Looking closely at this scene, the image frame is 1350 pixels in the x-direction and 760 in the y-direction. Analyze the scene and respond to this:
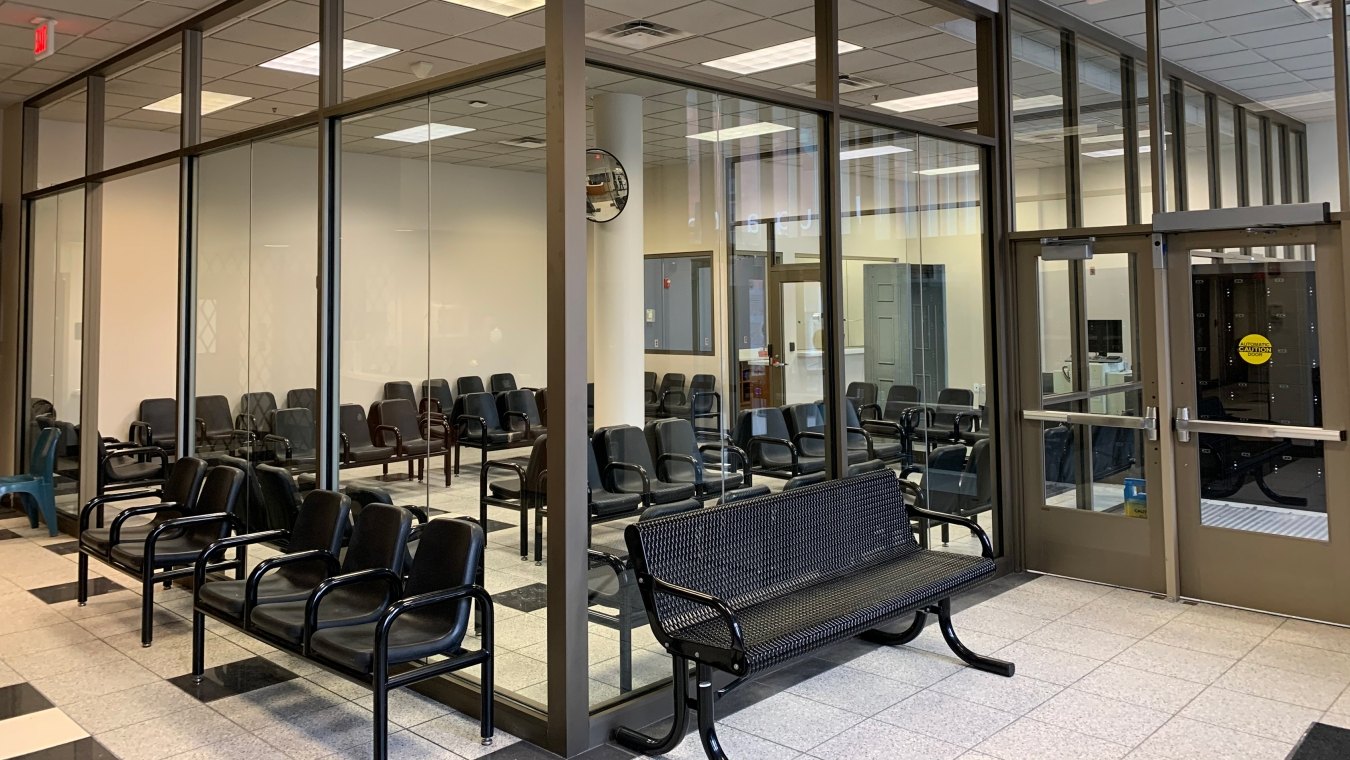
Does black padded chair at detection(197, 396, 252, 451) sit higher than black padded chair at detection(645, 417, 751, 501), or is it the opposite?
black padded chair at detection(197, 396, 252, 451)

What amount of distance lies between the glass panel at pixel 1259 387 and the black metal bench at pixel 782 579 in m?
1.63

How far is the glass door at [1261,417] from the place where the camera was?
14.5 ft

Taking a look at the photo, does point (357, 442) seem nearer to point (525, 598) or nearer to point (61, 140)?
point (525, 598)

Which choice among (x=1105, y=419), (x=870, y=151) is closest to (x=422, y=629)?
(x=870, y=151)

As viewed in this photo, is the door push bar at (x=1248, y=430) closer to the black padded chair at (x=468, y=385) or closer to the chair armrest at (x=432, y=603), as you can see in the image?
the black padded chair at (x=468, y=385)

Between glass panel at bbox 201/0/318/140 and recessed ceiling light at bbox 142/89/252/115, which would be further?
recessed ceiling light at bbox 142/89/252/115

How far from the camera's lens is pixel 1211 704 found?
11.5ft

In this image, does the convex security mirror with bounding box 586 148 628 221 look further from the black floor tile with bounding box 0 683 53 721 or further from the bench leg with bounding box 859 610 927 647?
the black floor tile with bounding box 0 683 53 721

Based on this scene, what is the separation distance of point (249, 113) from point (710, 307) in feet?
10.5

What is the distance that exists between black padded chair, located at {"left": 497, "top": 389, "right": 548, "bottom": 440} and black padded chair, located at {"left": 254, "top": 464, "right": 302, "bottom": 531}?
1512 mm

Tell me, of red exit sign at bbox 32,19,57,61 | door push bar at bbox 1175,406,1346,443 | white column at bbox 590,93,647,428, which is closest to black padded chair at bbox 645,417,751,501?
white column at bbox 590,93,647,428

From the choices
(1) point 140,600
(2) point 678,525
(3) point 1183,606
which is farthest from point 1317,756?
(1) point 140,600

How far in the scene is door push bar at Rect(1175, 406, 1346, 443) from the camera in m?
4.41

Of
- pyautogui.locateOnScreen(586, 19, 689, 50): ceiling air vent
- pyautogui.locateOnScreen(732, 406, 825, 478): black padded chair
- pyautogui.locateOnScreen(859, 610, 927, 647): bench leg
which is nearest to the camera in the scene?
pyautogui.locateOnScreen(732, 406, 825, 478): black padded chair
